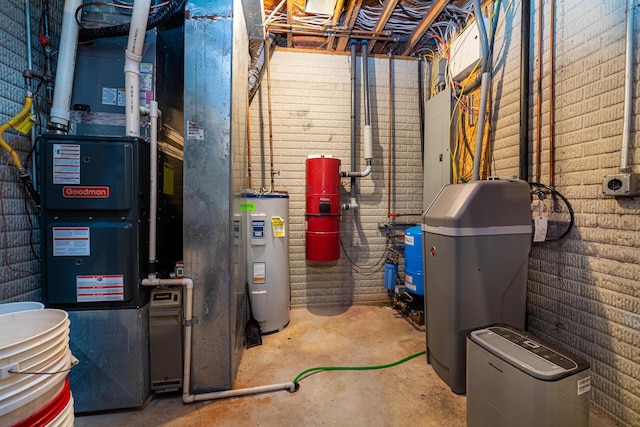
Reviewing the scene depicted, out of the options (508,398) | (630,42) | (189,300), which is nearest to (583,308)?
(508,398)

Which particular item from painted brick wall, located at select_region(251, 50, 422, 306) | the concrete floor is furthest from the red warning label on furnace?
painted brick wall, located at select_region(251, 50, 422, 306)

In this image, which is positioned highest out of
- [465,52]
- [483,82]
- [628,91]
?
[465,52]

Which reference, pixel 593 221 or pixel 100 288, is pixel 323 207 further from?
pixel 593 221

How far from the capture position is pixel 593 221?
1540 mm

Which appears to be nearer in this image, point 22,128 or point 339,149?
point 22,128

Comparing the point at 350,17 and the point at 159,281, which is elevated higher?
the point at 350,17

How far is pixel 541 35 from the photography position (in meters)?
1.83

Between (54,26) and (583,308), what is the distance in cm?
367

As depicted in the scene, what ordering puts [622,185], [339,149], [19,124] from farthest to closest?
1. [339,149]
2. [19,124]
3. [622,185]

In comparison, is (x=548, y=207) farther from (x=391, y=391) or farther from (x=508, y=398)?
(x=391, y=391)

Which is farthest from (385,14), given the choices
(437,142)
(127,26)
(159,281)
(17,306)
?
(17,306)

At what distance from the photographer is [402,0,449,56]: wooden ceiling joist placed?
7.75 feet

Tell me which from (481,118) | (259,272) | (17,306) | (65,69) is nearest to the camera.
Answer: (17,306)

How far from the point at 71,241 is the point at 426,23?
3307 millimetres
